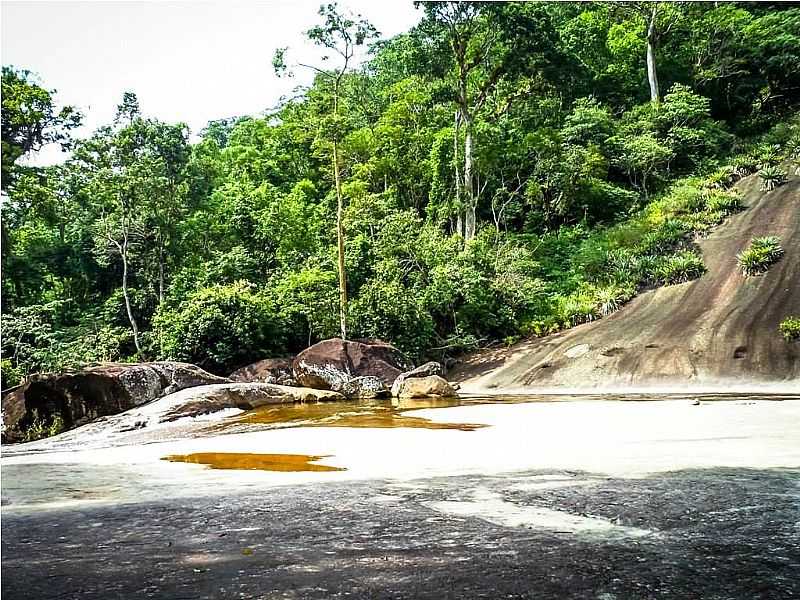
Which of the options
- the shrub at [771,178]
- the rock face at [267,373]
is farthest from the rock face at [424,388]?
the shrub at [771,178]

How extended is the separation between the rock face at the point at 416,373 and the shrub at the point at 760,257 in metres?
7.50

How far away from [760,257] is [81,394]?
1439 cm

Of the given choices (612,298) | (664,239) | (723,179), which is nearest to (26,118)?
(612,298)

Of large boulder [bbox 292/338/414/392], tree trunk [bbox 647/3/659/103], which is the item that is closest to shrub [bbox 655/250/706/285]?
large boulder [bbox 292/338/414/392]

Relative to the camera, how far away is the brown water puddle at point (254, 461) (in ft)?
16.0

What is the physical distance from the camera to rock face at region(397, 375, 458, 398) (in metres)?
13.1

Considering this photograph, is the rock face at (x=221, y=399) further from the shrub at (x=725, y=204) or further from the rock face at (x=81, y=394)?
the shrub at (x=725, y=204)

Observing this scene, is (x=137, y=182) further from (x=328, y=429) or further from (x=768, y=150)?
(x=768, y=150)

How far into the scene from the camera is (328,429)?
7.84 m

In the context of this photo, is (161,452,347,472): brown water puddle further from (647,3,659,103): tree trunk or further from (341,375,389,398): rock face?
(647,3,659,103): tree trunk

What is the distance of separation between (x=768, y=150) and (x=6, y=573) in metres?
22.6

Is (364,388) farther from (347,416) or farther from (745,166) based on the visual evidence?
(745,166)

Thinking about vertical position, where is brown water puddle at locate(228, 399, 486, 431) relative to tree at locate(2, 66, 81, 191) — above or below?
below

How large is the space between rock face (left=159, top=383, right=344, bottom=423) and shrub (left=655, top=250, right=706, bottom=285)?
9.07 metres
